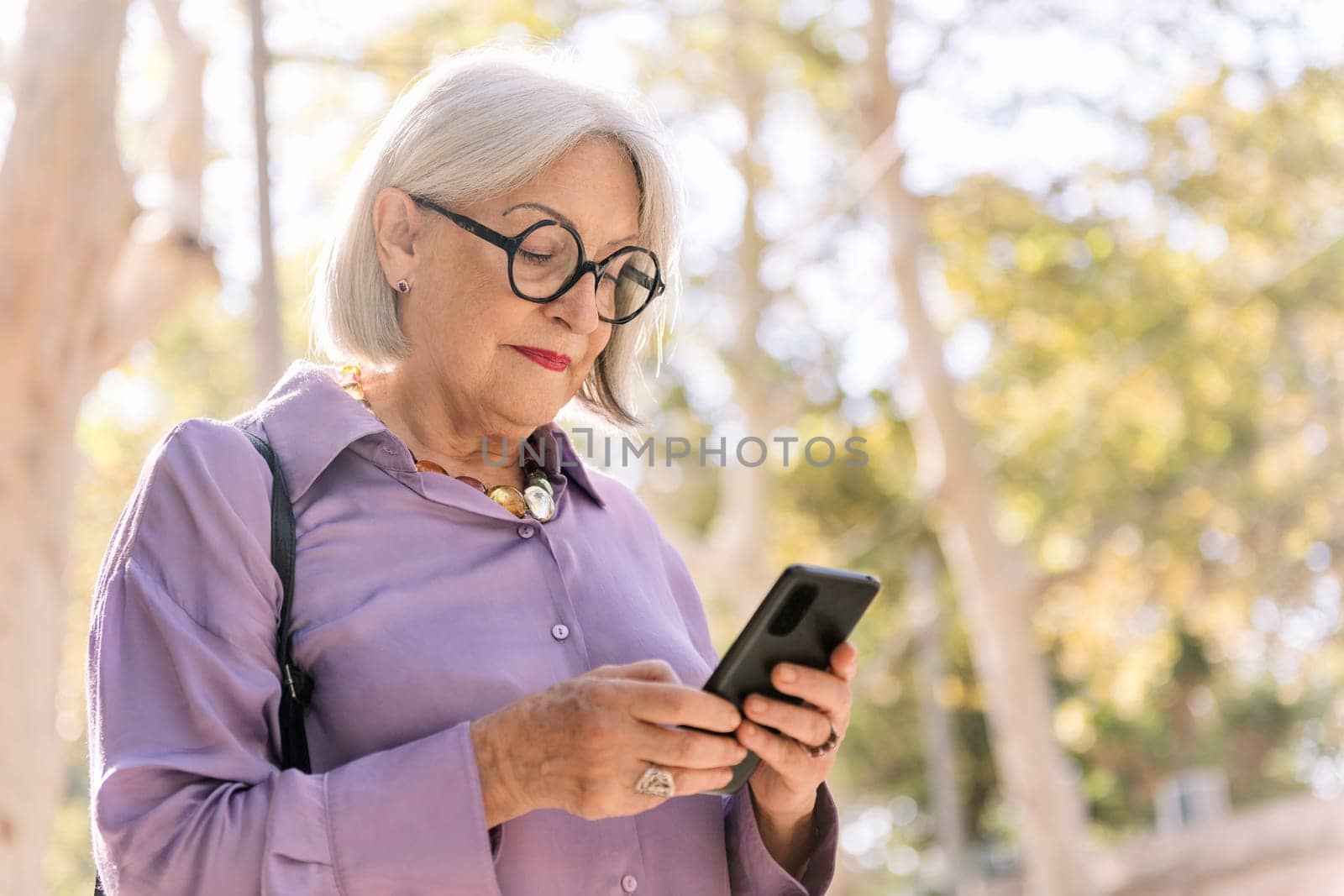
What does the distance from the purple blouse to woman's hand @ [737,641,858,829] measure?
214 mm

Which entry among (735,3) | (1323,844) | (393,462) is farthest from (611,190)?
(1323,844)

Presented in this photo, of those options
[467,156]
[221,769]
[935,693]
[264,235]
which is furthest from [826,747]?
[935,693]

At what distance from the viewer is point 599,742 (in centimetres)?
165

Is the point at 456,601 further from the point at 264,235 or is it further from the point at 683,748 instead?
the point at 264,235

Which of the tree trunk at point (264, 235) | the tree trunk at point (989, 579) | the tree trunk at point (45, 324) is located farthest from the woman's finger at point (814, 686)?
the tree trunk at point (989, 579)

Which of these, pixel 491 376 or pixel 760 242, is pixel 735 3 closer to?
pixel 760 242

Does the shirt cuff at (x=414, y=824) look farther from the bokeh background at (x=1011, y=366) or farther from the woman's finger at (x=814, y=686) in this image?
the bokeh background at (x=1011, y=366)

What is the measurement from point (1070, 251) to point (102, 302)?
11.1m

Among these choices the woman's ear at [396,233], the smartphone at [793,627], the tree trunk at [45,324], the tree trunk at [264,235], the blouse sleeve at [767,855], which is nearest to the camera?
the smartphone at [793,627]

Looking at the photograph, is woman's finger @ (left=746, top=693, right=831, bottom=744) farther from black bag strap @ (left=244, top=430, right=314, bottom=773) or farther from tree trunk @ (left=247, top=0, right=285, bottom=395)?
tree trunk @ (left=247, top=0, right=285, bottom=395)

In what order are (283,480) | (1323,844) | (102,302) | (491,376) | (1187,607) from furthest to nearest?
(1323,844), (1187,607), (102,302), (491,376), (283,480)

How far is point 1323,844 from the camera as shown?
16.9 meters

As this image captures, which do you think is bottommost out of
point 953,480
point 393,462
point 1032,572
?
point 1032,572

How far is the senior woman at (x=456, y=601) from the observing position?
5.49 feet
